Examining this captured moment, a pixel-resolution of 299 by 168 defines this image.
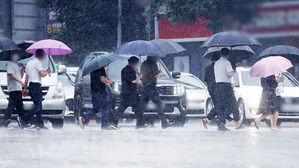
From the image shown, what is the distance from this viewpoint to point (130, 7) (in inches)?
1394

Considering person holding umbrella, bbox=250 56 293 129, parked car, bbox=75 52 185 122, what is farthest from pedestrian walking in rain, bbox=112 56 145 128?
person holding umbrella, bbox=250 56 293 129

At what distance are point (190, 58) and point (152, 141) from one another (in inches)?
1042

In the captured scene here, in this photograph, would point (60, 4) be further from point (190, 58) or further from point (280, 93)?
point (280, 93)

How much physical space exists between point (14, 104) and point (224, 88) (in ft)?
14.0

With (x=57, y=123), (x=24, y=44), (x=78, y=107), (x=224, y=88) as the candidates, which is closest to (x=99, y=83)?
(x=57, y=123)

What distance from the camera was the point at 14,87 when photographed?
48.8 ft

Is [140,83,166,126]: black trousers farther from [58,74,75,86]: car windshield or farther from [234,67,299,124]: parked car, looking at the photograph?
[58,74,75,86]: car windshield

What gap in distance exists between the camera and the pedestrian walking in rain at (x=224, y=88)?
14.0 metres

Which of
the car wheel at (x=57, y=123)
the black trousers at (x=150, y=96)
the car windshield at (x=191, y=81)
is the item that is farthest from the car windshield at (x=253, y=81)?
the car wheel at (x=57, y=123)

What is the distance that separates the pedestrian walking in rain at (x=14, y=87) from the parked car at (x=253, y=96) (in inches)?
221

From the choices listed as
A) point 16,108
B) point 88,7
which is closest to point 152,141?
point 16,108

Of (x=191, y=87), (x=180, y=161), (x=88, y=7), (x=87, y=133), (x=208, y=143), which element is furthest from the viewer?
(x=88, y=7)

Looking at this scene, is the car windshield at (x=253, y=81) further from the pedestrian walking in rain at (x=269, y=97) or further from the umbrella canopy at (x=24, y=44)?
the umbrella canopy at (x=24, y=44)

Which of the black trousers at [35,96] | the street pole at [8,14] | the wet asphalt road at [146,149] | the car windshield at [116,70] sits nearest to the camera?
the wet asphalt road at [146,149]
